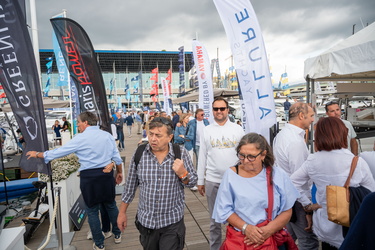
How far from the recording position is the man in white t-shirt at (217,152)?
295 centimetres

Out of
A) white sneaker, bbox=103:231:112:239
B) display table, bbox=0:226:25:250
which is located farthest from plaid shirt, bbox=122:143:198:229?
white sneaker, bbox=103:231:112:239

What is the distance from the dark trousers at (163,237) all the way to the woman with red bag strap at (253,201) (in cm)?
55

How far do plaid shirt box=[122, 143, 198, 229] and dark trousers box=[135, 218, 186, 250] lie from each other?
0.06m

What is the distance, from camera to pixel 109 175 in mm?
3502

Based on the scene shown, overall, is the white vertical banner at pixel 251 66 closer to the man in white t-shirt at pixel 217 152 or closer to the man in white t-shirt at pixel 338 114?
the man in white t-shirt at pixel 217 152

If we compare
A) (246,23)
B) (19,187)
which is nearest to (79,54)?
(246,23)

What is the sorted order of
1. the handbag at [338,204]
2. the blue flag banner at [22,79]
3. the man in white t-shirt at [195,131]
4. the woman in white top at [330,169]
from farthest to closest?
1. the man in white t-shirt at [195,131]
2. the blue flag banner at [22,79]
3. the woman in white top at [330,169]
4. the handbag at [338,204]

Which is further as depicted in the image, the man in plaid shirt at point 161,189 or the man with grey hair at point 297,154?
the man with grey hair at point 297,154

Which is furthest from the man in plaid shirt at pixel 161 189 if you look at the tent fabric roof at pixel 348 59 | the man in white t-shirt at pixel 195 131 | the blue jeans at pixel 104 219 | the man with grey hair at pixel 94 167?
the man in white t-shirt at pixel 195 131

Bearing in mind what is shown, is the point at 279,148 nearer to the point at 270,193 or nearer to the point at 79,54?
the point at 270,193

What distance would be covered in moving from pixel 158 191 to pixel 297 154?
1.52m

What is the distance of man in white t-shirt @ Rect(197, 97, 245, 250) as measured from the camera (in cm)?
A: 295

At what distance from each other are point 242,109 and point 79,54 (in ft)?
11.1

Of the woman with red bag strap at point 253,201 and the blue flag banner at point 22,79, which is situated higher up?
the blue flag banner at point 22,79
